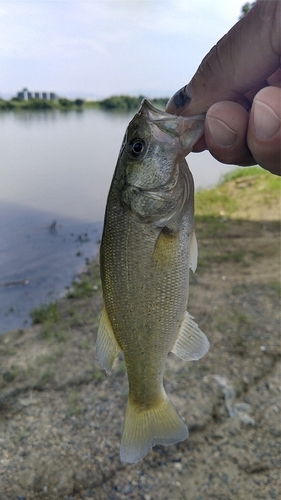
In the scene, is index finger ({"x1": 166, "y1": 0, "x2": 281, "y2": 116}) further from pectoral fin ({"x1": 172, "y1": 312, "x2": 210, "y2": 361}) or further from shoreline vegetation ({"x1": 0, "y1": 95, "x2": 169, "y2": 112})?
pectoral fin ({"x1": 172, "y1": 312, "x2": 210, "y2": 361})

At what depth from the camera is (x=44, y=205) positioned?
8.04 m

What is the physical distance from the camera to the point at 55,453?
10.3ft

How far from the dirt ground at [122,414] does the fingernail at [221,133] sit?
2.53 metres

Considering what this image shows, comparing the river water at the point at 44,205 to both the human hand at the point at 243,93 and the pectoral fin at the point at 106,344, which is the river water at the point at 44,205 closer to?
the pectoral fin at the point at 106,344

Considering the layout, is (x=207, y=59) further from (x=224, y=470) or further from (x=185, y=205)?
(x=224, y=470)

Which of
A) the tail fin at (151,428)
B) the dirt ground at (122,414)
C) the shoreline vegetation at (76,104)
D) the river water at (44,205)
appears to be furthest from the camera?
the shoreline vegetation at (76,104)

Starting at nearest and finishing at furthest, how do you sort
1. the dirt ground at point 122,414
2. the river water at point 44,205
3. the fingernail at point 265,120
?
the fingernail at point 265,120, the dirt ground at point 122,414, the river water at point 44,205

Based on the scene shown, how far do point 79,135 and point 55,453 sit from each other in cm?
1494

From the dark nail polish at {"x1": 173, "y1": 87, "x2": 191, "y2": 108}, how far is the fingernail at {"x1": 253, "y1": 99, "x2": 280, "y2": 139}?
478 millimetres

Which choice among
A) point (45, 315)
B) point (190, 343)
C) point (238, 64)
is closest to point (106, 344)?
point (190, 343)

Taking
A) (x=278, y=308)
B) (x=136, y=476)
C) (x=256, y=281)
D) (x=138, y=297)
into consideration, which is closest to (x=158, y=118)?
(x=138, y=297)

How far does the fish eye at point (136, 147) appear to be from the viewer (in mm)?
1766

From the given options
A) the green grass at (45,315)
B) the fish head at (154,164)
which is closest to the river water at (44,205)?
the green grass at (45,315)

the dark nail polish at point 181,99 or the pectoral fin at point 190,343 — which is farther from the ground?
the dark nail polish at point 181,99
